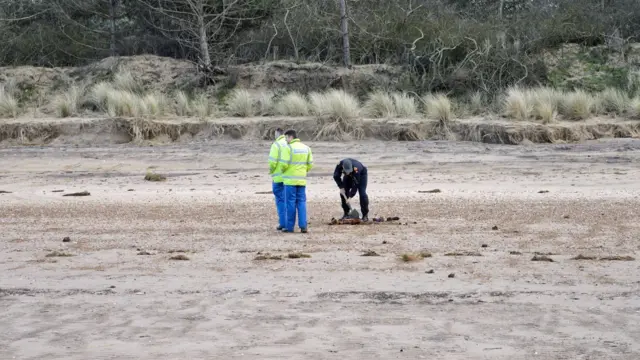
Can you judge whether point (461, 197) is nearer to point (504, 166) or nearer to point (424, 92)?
point (504, 166)

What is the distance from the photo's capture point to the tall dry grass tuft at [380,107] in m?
24.5

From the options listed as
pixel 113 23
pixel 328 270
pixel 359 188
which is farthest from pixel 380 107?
pixel 328 270

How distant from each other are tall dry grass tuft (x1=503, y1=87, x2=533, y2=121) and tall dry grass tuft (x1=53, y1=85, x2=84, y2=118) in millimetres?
10345

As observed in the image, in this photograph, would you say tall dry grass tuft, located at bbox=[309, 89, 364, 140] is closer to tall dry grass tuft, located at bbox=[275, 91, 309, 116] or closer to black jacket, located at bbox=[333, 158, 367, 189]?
tall dry grass tuft, located at bbox=[275, 91, 309, 116]

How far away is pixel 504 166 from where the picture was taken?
2012 cm

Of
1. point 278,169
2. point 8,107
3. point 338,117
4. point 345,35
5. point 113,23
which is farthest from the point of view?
point 113,23

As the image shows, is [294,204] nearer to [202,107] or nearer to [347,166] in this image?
[347,166]

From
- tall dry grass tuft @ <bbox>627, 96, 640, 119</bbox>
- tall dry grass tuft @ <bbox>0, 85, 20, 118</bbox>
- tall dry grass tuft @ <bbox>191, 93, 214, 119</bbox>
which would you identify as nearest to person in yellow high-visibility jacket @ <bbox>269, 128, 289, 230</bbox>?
tall dry grass tuft @ <bbox>191, 93, 214, 119</bbox>

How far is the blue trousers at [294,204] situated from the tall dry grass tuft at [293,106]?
11217 millimetres

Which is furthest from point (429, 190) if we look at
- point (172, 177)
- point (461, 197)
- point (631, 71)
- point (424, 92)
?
point (631, 71)

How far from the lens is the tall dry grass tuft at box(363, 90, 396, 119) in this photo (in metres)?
24.5

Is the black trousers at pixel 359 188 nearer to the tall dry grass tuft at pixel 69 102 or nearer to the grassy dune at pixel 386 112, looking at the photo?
the grassy dune at pixel 386 112

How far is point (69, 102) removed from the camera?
1000 inches

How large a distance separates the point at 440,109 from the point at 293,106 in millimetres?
3504
